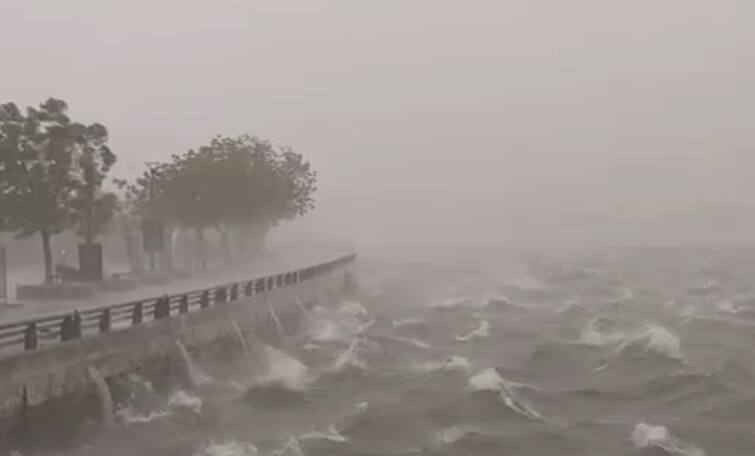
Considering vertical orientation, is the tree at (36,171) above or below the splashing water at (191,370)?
above

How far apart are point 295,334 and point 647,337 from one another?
57.6ft

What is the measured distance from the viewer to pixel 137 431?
26.5m

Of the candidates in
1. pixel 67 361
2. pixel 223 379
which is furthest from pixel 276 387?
pixel 67 361

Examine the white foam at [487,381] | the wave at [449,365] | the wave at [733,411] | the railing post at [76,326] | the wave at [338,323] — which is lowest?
the wave at [338,323]

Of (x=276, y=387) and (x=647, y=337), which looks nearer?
(x=276, y=387)

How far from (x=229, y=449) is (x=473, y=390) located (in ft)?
32.0

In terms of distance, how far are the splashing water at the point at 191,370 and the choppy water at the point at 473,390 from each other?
0.29m

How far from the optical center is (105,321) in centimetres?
2889

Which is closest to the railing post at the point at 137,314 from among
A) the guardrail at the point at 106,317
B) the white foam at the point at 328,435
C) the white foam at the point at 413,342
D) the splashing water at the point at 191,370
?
the guardrail at the point at 106,317

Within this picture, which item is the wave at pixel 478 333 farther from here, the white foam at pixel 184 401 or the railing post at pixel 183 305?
the white foam at pixel 184 401

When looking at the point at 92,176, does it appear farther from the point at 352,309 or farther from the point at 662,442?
the point at 662,442

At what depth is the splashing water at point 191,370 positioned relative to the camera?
3434cm

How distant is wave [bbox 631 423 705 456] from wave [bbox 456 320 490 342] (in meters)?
19.8

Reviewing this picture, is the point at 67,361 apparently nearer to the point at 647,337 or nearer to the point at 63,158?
the point at 647,337
